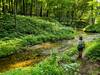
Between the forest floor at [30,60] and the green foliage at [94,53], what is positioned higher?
the green foliage at [94,53]

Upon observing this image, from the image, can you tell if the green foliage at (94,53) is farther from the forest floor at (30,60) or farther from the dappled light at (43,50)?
the forest floor at (30,60)

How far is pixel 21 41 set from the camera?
2680 cm

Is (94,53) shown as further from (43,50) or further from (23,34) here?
(23,34)

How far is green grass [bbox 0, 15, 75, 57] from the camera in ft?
80.6

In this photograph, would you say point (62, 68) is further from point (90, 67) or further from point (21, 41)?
point (21, 41)

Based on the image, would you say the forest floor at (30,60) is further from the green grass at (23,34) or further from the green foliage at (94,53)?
the green grass at (23,34)

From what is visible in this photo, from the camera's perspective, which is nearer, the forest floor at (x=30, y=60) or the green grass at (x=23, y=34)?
the forest floor at (x=30, y=60)

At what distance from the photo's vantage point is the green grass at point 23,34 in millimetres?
24578

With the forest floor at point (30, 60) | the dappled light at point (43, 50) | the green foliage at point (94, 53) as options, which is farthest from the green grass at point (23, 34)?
the green foliage at point (94, 53)

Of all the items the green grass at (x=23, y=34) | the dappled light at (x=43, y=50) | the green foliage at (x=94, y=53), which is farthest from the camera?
the green grass at (x=23, y=34)

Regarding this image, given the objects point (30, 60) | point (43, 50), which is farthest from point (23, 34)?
point (30, 60)

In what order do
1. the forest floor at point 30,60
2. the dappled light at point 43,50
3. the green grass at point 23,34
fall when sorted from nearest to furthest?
the dappled light at point 43,50 < the forest floor at point 30,60 < the green grass at point 23,34

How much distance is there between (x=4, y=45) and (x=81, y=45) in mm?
9609

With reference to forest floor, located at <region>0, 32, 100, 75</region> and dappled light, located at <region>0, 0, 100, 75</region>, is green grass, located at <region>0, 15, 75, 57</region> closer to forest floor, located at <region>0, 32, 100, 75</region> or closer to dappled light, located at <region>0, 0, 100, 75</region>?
dappled light, located at <region>0, 0, 100, 75</region>
